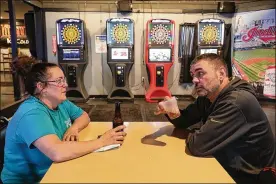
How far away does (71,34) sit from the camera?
5.17m

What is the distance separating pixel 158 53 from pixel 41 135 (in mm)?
4283

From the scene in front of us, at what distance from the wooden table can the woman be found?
0.08 metres

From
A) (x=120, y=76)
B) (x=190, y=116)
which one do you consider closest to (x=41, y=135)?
(x=190, y=116)

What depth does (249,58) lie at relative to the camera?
5383 mm

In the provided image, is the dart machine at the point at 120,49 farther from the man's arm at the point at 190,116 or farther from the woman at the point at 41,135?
the woman at the point at 41,135

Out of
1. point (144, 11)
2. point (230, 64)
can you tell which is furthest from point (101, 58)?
point (230, 64)

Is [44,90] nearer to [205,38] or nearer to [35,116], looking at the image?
[35,116]

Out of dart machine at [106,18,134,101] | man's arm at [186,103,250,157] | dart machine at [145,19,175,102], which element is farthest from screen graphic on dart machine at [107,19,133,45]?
man's arm at [186,103,250,157]

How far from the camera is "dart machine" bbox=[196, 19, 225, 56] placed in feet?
17.2

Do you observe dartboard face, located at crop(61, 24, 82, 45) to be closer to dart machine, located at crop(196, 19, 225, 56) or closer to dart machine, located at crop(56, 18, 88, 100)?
dart machine, located at crop(56, 18, 88, 100)

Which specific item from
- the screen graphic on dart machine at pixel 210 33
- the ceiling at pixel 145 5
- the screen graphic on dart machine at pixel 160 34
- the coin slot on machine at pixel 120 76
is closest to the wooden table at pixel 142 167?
the coin slot on machine at pixel 120 76

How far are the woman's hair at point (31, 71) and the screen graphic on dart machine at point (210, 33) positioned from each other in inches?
168

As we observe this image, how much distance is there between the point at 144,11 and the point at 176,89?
2.06 meters

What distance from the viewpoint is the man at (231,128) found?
4.69ft
